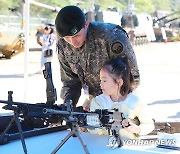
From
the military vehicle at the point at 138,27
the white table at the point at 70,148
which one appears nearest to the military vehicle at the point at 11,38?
the military vehicle at the point at 138,27

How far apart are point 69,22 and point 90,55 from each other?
421 millimetres

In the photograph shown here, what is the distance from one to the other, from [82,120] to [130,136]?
477 mm

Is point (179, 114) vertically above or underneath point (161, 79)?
underneath

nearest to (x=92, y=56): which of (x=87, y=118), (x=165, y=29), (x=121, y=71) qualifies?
(x=121, y=71)

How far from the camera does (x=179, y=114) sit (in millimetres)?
7098

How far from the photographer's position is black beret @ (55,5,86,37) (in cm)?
229

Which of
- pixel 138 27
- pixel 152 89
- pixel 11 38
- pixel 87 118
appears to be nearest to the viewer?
pixel 87 118

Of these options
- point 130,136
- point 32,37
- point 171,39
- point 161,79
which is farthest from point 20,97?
point 171,39

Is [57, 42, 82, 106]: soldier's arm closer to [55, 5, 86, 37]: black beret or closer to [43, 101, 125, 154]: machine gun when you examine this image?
[55, 5, 86, 37]: black beret

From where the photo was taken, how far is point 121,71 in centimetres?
232

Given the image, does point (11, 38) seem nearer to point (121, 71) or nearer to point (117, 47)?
point (117, 47)

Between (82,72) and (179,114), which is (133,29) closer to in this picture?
(179,114)

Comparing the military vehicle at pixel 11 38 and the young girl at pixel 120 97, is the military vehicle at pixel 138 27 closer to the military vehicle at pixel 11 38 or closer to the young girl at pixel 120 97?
the military vehicle at pixel 11 38

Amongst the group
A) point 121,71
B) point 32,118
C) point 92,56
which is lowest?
point 32,118
